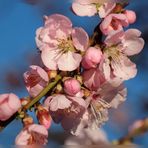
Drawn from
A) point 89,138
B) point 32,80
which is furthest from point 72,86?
point 89,138

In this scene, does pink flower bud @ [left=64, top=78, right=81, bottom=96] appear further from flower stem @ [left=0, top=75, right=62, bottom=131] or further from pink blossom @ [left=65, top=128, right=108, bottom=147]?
pink blossom @ [left=65, top=128, right=108, bottom=147]

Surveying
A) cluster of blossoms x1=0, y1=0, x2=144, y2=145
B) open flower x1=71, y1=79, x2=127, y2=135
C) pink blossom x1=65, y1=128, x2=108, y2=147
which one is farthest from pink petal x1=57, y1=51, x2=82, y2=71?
pink blossom x1=65, y1=128, x2=108, y2=147

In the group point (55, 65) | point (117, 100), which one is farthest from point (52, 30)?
point (117, 100)

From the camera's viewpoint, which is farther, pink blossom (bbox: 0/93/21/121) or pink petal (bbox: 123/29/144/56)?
pink petal (bbox: 123/29/144/56)

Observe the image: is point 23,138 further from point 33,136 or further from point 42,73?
point 42,73

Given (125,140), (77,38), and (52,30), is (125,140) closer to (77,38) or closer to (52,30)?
(77,38)

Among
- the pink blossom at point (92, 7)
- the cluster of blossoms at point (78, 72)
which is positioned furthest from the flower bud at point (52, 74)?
the pink blossom at point (92, 7)

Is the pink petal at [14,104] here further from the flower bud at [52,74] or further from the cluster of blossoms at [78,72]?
the flower bud at [52,74]
